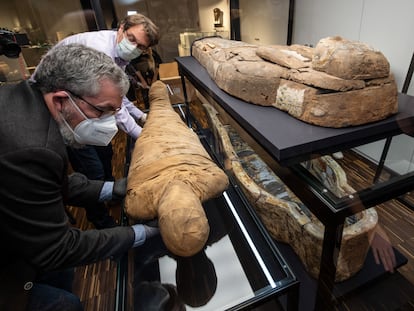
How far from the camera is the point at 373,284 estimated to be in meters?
1.57

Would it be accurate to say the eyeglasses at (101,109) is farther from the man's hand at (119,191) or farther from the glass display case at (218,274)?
the glass display case at (218,274)

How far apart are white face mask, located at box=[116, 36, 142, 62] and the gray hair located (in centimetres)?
101

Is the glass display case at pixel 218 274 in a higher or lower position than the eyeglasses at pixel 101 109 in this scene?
lower

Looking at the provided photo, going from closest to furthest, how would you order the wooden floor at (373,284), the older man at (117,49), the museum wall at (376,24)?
the wooden floor at (373,284)
the older man at (117,49)
the museum wall at (376,24)

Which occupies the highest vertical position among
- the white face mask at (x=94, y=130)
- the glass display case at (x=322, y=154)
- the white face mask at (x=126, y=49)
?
the white face mask at (x=126, y=49)

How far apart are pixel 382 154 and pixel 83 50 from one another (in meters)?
1.51

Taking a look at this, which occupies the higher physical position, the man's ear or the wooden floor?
the man's ear

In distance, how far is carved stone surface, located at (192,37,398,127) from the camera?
117cm

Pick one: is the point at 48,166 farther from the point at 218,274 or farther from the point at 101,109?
the point at 218,274

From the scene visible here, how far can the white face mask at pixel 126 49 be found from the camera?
1943 mm

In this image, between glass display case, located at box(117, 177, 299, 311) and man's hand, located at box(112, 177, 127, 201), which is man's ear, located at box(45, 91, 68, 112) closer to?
man's hand, located at box(112, 177, 127, 201)

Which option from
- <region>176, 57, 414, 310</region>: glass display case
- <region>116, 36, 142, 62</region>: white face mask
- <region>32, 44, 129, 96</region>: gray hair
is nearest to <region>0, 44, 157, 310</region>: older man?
<region>32, 44, 129, 96</region>: gray hair

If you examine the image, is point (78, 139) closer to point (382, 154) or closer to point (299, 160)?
point (299, 160)

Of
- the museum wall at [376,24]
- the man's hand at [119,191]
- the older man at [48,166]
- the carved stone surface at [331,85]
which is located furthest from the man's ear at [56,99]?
the museum wall at [376,24]
